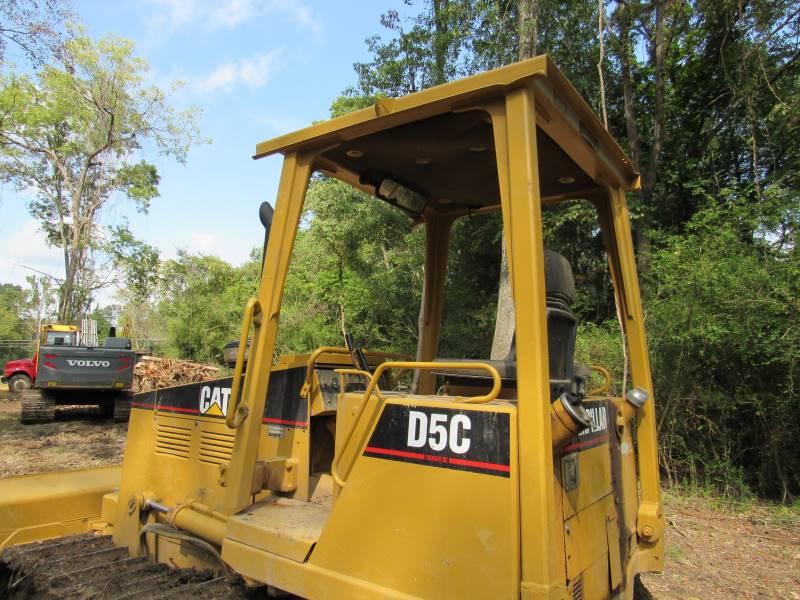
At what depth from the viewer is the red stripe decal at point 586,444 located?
2.18 metres

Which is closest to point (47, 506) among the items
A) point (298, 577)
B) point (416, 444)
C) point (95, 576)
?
point (95, 576)

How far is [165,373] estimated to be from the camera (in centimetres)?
1847

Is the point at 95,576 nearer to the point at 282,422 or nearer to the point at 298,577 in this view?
the point at 282,422

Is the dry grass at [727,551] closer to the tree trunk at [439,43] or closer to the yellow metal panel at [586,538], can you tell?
the yellow metal panel at [586,538]

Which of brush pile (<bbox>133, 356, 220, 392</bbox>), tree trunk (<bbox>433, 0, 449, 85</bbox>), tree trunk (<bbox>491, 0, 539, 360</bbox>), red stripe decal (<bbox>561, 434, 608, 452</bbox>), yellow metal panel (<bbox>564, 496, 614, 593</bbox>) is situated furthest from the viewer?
brush pile (<bbox>133, 356, 220, 392</bbox>)

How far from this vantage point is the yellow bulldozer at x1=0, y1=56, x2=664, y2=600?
188 cm

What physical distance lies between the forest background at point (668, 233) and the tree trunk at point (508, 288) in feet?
0.14

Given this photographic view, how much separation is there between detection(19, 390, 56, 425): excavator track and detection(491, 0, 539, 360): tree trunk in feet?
33.0

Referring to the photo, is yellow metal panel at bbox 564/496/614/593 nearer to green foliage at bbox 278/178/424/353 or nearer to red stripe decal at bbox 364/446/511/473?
red stripe decal at bbox 364/446/511/473

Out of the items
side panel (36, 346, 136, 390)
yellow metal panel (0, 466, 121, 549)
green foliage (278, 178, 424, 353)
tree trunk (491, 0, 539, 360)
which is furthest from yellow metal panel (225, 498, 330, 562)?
side panel (36, 346, 136, 390)

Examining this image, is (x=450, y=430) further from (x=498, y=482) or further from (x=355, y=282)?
(x=355, y=282)

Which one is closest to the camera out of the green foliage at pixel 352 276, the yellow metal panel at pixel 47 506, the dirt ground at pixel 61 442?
the yellow metal panel at pixel 47 506

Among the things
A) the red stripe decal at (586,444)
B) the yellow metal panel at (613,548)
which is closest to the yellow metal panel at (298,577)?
the red stripe decal at (586,444)

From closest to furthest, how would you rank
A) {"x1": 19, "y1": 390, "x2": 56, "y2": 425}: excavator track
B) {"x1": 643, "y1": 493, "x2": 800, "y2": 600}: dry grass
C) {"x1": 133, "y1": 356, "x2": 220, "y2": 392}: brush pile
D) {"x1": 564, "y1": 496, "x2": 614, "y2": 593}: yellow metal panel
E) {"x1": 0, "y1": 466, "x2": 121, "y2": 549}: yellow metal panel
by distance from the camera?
{"x1": 564, "y1": 496, "x2": 614, "y2": 593}: yellow metal panel < {"x1": 0, "y1": 466, "x2": 121, "y2": 549}: yellow metal panel < {"x1": 643, "y1": 493, "x2": 800, "y2": 600}: dry grass < {"x1": 19, "y1": 390, "x2": 56, "y2": 425}: excavator track < {"x1": 133, "y1": 356, "x2": 220, "y2": 392}: brush pile
